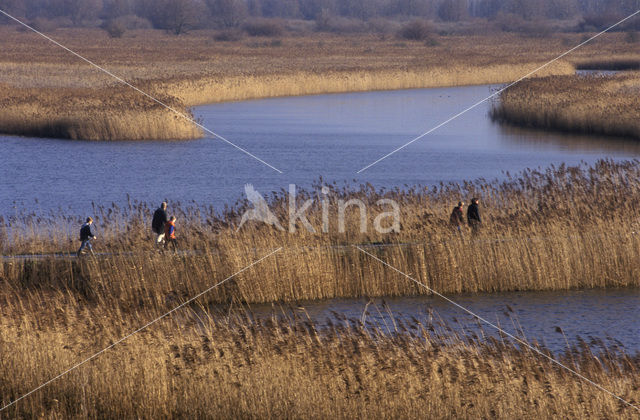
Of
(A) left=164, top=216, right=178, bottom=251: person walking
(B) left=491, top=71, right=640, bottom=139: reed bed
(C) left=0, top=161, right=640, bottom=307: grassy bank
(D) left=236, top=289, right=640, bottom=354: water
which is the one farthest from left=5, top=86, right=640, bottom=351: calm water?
(A) left=164, top=216, right=178, bottom=251: person walking

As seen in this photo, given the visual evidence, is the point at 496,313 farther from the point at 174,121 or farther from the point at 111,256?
the point at 174,121

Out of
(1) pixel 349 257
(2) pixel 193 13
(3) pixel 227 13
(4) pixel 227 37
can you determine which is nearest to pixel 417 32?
(4) pixel 227 37

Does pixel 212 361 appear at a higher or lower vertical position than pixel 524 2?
lower

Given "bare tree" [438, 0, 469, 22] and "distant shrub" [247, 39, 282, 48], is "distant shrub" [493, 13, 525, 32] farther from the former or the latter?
"distant shrub" [247, 39, 282, 48]

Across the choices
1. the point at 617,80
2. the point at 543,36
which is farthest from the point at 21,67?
the point at 543,36

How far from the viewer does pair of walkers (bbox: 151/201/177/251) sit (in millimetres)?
15531

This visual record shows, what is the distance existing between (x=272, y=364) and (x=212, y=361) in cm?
67

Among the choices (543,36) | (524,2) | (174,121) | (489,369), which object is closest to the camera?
(489,369)

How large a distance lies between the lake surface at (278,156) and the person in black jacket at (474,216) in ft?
28.5

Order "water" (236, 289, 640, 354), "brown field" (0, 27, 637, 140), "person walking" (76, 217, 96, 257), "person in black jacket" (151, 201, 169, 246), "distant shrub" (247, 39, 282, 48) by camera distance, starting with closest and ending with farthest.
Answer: "water" (236, 289, 640, 354) → "person walking" (76, 217, 96, 257) → "person in black jacket" (151, 201, 169, 246) → "brown field" (0, 27, 637, 140) → "distant shrub" (247, 39, 282, 48)

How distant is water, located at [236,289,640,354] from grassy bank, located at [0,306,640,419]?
2.96m

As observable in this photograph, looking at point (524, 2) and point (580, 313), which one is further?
point (524, 2)

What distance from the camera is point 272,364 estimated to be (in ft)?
33.2

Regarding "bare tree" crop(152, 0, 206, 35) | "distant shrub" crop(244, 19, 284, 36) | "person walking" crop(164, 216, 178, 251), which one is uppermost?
"bare tree" crop(152, 0, 206, 35)
